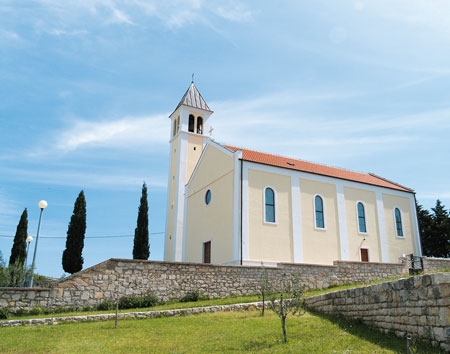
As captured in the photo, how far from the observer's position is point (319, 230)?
83.8ft

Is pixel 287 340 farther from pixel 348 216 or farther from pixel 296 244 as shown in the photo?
pixel 348 216

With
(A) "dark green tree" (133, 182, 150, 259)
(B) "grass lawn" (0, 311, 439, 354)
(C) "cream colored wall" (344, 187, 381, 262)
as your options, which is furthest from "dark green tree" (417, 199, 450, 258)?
(B) "grass lawn" (0, 311, 439, 354)

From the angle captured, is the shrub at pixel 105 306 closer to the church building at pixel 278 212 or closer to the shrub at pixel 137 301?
the shrub at pixel 137 301

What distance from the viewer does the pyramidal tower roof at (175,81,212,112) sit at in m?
35.2

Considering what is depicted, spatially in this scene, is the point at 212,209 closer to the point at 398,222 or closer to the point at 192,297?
the point at 192,297

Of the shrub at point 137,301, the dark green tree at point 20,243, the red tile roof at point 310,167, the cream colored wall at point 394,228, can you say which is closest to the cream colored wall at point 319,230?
the red tile roof at point 310,167

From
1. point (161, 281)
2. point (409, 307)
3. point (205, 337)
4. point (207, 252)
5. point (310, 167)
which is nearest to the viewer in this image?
point (409, 307)

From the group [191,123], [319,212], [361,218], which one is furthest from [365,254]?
[191,123]

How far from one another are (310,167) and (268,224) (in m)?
6.77

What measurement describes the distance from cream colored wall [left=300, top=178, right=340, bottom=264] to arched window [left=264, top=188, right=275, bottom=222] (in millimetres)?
2147

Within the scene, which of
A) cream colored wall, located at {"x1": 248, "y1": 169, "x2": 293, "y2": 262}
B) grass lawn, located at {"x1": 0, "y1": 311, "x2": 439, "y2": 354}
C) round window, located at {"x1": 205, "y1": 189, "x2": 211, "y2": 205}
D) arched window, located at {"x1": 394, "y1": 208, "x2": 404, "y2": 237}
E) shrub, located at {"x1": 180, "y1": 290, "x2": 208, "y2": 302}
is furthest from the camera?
arched window, located at {"x1": 394, "y1": 208, "x2": 404, "y2": 237}

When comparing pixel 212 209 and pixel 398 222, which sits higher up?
pixel 212 209

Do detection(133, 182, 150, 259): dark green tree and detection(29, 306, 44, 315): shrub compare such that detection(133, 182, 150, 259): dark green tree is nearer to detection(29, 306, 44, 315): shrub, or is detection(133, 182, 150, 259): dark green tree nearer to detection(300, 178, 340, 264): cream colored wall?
detection(300, 178, 340, 264): cream colored wall

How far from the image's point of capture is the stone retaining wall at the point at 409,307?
777cm
